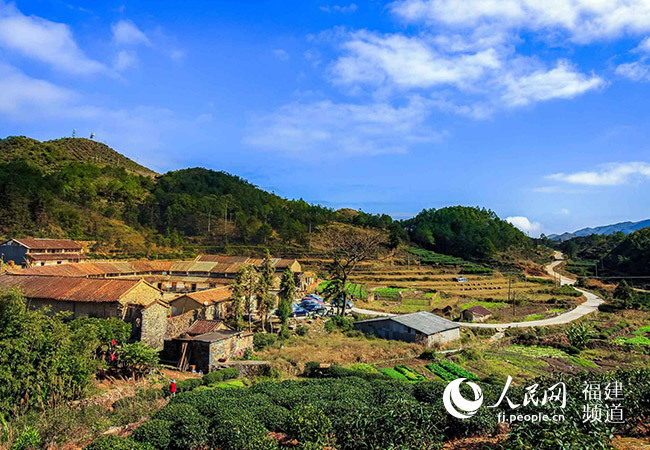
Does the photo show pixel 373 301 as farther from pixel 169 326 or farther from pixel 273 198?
pixel 273 198

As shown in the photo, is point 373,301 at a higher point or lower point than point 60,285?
lower

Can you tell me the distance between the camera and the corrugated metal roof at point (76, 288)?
95.8ft

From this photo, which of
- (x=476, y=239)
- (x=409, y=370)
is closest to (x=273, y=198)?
(x=476, y=239)

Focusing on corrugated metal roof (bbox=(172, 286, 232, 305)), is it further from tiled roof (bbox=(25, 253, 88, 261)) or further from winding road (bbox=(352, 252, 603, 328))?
tiled roof (bbox=(25, 253, 88, 261))

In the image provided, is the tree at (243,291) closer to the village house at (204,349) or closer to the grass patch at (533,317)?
the village house at (204,349)

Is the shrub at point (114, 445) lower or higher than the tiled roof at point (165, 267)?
lower

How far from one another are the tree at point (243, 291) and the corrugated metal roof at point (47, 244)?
36.2 meters

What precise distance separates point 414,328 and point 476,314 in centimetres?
1696

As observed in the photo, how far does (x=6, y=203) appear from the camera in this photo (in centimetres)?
6850

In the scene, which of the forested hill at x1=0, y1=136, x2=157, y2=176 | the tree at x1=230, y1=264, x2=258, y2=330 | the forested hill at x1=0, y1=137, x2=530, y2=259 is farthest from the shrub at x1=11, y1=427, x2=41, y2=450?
the forested hill at x1=0, y1=136, x2=157, y2=176

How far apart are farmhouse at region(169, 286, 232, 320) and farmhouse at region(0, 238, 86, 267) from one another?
27.7m

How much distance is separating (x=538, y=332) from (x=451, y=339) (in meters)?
11.8

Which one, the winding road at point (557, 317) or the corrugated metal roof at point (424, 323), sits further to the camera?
the winding road at point (557, 317)

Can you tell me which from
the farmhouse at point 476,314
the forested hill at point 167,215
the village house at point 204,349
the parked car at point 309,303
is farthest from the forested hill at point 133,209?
the farmhouse at point 476,314
